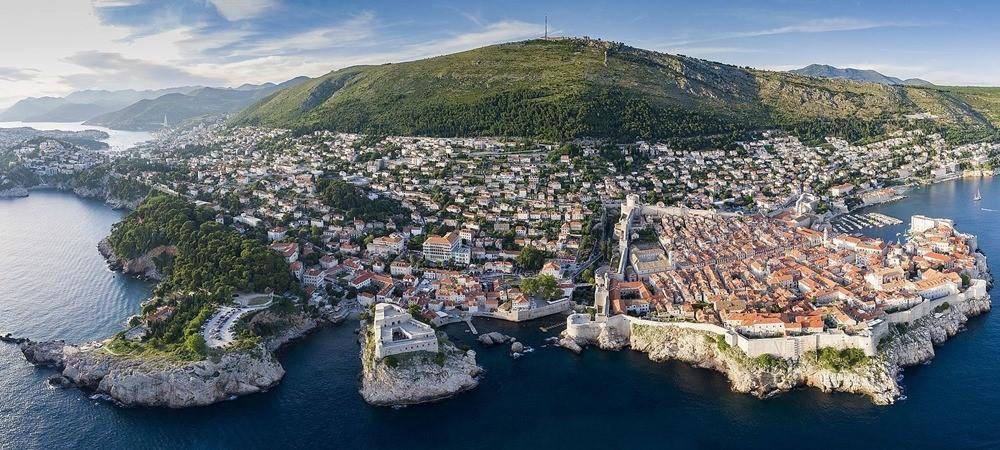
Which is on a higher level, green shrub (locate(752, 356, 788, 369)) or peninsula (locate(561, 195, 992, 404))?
peninsula (locate(561, 195, 992, 404))

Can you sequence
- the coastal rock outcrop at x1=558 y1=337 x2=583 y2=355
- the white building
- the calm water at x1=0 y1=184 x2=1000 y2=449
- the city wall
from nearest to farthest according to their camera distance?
the calm water at x1=0 y1=184 x2=1000 y2=449 → the city wall → the white building → the coastal rock outcrop at x1=558 y1=337 x2=583 y2=355

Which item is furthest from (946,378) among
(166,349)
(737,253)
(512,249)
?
(166,349)

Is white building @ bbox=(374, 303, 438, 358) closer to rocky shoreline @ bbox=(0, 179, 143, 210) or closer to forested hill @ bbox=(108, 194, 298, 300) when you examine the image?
forested hill @ bbox=(108, 194, 298, 300)

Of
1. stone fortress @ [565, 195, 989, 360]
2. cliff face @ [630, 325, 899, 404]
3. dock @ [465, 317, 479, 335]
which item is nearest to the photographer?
cliff face @ [630, 325, 899, 404]

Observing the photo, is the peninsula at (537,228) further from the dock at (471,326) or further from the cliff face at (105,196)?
the cliff face at (105,196)

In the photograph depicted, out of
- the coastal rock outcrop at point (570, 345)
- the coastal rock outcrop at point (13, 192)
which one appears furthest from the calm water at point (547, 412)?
the coastal rock outcrop at point (13, 192)

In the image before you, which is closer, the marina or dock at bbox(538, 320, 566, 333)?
dock at bbox(538, 320, 566, 333)

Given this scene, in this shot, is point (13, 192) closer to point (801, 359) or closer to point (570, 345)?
point (570, 345)

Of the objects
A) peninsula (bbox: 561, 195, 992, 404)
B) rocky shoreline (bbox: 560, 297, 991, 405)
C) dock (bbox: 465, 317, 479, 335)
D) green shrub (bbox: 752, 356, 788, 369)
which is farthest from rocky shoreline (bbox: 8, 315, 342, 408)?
green shrub (bbox: 752, 356, 788, 369)
